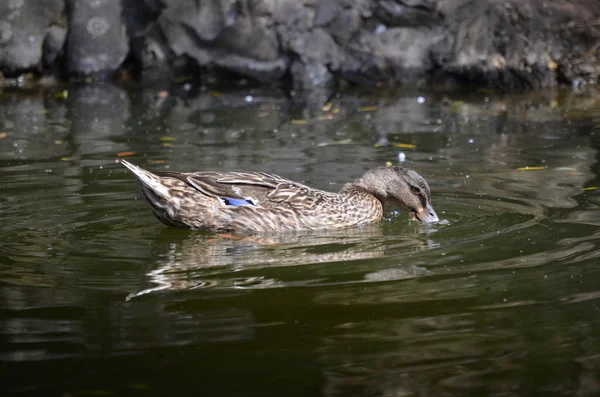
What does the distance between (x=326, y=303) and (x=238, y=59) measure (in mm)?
11823

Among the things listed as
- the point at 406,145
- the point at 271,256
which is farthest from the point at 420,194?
the point at 406,145

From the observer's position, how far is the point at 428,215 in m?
8.10

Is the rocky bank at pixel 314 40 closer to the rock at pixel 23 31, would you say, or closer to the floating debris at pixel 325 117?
the rock at pixel 23 31

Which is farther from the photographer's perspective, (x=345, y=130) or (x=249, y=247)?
(x=345, y=130)

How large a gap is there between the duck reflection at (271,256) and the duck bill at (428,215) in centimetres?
13

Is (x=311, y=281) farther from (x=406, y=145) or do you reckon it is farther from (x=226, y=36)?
(x=226, y=36)

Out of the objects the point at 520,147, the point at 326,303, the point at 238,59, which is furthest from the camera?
the point at 238,59

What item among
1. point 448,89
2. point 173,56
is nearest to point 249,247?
point 448,89

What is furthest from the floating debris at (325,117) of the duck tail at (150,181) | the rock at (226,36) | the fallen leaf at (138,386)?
the fallen leaf at (138,386)

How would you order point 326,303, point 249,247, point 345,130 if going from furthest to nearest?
point 345,130, point 249,247, point 326,303

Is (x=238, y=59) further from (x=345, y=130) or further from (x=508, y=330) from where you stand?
(x=508, y=330)

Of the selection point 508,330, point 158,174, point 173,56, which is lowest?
point 508,330

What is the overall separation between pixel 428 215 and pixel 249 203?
1.41 meters

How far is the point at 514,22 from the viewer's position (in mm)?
16156
